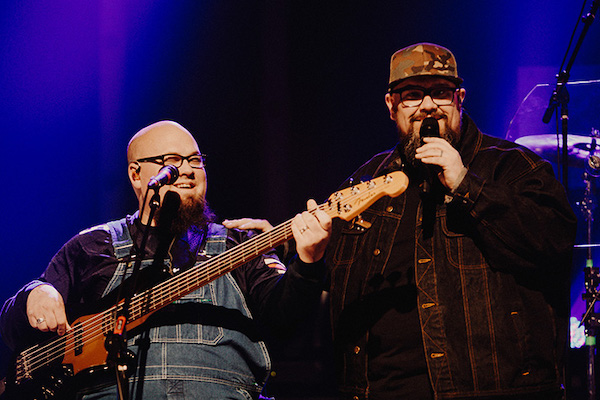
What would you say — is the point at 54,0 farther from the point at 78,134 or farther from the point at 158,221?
the point at 158,221

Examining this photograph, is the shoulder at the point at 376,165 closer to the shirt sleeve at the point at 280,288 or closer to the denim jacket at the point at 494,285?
the denim jacket at the point at 494,285

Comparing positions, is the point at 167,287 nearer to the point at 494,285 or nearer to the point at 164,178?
the point at 164,178

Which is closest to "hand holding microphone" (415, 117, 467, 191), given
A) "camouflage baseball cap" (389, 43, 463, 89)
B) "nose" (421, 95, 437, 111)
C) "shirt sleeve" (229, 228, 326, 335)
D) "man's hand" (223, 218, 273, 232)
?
"nose" (421, 95, 437, 111)

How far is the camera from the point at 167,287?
2.91 meters

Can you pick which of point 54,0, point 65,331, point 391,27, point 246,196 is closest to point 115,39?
point 54,0

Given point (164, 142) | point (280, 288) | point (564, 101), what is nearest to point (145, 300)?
point (280, 288)

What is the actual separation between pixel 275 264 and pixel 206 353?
0.55 meters

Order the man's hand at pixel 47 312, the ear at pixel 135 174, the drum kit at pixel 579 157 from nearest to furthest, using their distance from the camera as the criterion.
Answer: the man's hand at pixel 47 312, the ear at pixel 135 174, the drum kit at pixel 579 157

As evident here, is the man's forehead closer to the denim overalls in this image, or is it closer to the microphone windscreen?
the denim overalls

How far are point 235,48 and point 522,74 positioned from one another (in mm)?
2474

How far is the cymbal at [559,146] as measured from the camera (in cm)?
432

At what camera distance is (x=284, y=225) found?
9.27ft

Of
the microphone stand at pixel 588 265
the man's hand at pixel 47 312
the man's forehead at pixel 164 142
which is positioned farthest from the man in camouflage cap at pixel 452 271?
the microphone stand at pixel 588 265

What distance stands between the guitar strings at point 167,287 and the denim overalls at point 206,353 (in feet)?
0.43
